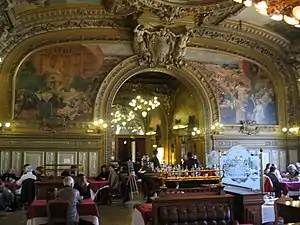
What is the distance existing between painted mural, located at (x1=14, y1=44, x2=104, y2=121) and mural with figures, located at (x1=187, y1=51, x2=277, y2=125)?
405cm

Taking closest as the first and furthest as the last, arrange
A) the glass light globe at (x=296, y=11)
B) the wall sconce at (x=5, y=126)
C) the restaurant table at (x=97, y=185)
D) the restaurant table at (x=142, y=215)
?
the glass light globe at (x=296, y=11) → the restaurant table at (x=142, y=215) → the restaurant table at (x=97, y=185) → the wall sconce at (x=5, y=126)

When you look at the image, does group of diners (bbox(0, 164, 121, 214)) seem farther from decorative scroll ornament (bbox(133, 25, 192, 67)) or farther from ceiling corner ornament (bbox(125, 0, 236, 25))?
ceiling corner ornament (bbox(125, 0, 236, 25))

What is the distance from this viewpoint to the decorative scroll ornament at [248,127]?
50.0 feet

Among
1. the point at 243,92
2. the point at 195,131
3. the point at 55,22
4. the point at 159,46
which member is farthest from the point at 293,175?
the point at 55,22

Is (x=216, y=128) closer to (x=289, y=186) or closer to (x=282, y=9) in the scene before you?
(x=289, y=186)

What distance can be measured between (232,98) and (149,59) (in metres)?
3.77

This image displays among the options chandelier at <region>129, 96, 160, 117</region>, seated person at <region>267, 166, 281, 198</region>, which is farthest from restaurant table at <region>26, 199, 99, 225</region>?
chandelier at <region>129, 96, 160, 117</region>

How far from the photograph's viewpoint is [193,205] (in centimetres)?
568

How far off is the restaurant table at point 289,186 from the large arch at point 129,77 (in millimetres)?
4499

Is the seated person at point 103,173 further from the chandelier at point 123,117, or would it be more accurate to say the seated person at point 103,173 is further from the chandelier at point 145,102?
the chandelier at point 123,117

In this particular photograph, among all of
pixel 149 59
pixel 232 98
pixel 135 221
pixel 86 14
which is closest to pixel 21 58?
pixel 86 14

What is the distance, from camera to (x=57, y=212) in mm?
6227

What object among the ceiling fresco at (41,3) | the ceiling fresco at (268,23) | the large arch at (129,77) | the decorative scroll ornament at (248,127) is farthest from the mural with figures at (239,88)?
the ceiling fresco at (41,3)

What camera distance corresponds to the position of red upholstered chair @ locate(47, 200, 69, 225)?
6195 millimetres
